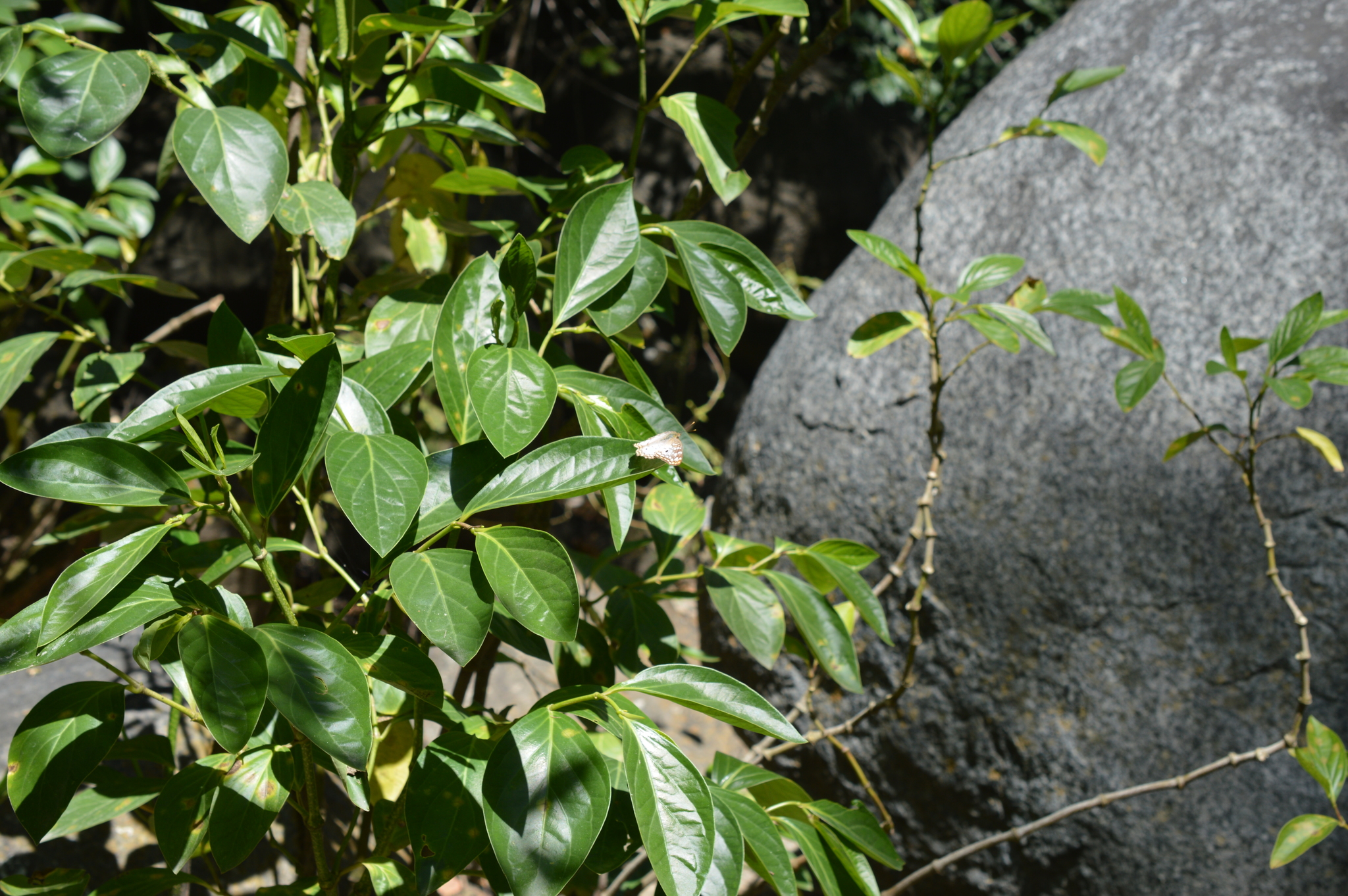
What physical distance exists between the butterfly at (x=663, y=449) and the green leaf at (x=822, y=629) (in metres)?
0.31

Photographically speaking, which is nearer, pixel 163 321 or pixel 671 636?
pixel 671 636

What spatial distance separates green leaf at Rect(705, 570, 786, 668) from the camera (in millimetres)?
748

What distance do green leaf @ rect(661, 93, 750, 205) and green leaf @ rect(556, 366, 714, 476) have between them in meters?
0.26

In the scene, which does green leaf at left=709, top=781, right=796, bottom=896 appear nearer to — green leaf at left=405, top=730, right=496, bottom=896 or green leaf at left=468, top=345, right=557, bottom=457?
green leaf at left=405, top=730, right=496, bottom=896

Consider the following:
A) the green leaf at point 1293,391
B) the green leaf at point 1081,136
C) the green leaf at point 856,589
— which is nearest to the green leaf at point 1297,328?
the green leaf at point 1293,391

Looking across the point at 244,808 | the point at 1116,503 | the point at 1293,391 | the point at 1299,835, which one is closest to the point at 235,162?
the point at 244,808

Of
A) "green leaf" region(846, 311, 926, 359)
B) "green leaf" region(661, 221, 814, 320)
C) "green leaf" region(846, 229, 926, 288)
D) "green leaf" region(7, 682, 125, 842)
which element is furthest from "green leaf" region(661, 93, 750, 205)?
"green leaf" region(7, 682, 125, 842)

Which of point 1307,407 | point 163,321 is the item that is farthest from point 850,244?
point 163,321

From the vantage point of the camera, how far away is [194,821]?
23.3 inches

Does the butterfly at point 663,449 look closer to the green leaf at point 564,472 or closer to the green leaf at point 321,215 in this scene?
the green leaf at point 564,472

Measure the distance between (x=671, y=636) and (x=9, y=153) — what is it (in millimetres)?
3313

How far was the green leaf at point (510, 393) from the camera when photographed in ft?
1.62

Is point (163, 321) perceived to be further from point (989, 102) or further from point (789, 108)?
point (989, 102)

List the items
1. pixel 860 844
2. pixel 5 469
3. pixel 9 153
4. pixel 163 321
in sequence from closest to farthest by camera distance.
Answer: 1. pixel 5 469
2. pixel 860 844
3. pixel 9 153
4. pixel 163 321
